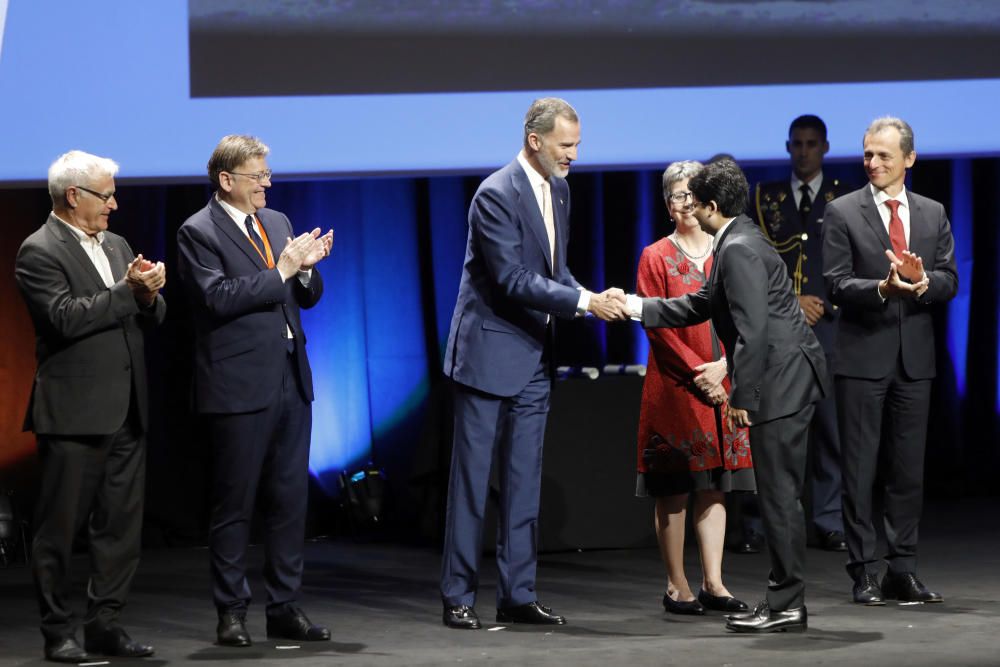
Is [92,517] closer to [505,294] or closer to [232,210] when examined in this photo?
[232,210]

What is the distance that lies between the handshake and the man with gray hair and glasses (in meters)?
1.24

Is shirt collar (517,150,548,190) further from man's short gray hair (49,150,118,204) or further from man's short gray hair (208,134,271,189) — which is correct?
man's short gray hair (49,150,118,204)

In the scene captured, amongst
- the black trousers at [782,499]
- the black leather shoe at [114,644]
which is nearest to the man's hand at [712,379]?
the black trousers at [782,499]

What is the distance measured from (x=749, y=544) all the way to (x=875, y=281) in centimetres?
158

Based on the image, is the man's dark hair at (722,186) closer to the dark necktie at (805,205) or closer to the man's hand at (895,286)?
the man's hand at (895,286)

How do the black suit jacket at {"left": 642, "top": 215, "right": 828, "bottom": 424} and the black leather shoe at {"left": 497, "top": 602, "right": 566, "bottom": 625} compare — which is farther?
the black leather shoe at {"left": 497, "top": 602, "right": 566, "bottom": 625}

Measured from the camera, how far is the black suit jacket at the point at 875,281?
14.9ft

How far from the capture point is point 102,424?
3912 mm

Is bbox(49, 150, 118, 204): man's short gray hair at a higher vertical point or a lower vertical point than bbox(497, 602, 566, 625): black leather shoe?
higher

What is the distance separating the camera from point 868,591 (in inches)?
179

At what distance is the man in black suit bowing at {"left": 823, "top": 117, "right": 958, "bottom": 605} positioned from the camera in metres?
4.54

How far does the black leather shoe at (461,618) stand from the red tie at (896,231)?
172cm

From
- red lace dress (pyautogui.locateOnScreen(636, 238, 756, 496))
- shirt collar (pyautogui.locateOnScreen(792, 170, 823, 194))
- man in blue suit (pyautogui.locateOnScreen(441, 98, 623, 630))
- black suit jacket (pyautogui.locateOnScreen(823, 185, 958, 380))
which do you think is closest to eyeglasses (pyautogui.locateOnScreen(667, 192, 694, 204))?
red lace dress (pyautogui.locateOnScreen(636, 238, 756, 496))

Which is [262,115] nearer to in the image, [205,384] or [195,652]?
[205,384]
